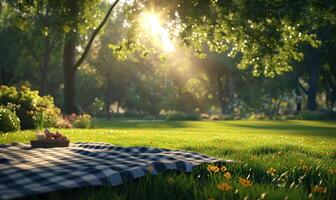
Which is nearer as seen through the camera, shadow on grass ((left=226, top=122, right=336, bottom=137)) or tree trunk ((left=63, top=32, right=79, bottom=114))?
shadow on grass ((left=226, top=122, right=336, bottom=137))

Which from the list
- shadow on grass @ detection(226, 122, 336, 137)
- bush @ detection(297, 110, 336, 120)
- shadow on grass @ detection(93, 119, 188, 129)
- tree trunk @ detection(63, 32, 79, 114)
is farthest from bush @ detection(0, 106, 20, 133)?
bush @ detection(297, 110, 336, 120)

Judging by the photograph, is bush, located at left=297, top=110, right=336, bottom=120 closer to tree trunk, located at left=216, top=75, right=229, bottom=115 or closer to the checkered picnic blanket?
tree trunk, located at left=216, top=75, right=229, bottom=115

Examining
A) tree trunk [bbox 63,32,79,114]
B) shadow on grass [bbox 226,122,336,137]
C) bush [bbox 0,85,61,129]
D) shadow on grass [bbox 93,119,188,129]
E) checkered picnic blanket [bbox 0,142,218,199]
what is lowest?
shadow on grass [bbox 226,122,336,137]

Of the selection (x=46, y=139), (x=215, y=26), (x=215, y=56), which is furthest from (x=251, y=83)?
(x=46, y=139)

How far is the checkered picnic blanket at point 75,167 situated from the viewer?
5812mm

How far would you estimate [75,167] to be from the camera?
6.84 m

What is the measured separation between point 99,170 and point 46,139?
14.8ft

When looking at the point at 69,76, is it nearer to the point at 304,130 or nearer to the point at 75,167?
the point at 304,130

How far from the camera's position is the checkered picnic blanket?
5.81 meters

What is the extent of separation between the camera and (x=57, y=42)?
53.4 m

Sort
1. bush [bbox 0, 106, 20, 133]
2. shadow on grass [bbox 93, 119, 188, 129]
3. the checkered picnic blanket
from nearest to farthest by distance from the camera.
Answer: the checkered picnic blanket < bush [bbox 0, 106, 20, 133] < shadow on grass [bbox 93, 119, 188, 129]

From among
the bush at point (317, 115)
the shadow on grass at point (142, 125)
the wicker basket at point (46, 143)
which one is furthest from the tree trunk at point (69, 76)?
the bush at point (317, 115)

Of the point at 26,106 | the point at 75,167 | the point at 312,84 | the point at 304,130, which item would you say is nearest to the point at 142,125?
the point at 26,106

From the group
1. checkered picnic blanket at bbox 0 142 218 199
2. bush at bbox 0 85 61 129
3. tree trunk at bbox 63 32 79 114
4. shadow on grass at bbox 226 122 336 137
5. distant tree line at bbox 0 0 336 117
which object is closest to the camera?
checkered picnic blanket at bbox 0 142 218 199
